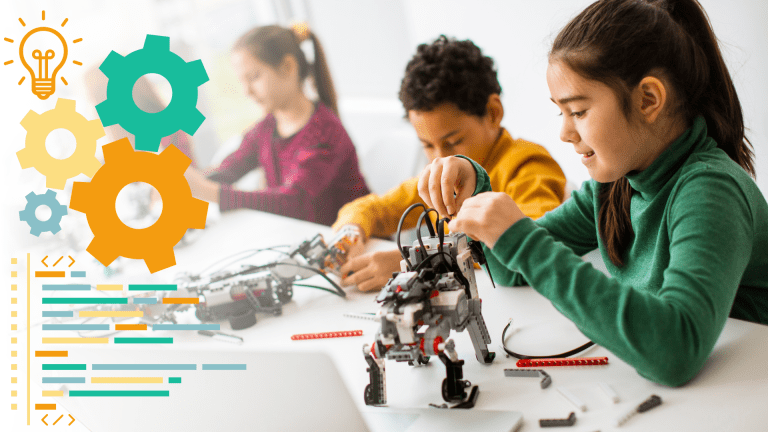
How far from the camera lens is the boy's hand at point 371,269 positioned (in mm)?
1053

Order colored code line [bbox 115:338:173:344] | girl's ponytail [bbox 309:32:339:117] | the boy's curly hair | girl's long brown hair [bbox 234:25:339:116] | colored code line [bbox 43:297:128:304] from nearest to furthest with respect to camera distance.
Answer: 1. colored code line [bbox 115:338:173:344]
2. colored code line [bbox 43:297:128:304]
3. the boy's curly hair
4. girl's long brown hair [bbox 234:25:339:116]
5. girl's ponytail [bbox 309:32:339:117]

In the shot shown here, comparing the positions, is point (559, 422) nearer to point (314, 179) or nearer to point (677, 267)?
point (677, 267)

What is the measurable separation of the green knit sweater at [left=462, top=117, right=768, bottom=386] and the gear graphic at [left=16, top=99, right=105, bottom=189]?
1.25m

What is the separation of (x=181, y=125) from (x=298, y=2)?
198 cm

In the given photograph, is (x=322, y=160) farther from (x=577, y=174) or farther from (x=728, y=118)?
(x=728, y=118)

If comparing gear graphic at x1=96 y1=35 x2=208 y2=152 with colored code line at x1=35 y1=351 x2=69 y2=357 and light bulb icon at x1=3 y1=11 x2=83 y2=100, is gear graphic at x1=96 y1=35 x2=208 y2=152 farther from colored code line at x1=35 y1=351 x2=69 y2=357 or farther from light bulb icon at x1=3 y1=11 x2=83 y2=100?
colored code line at x1=35 y1=351 x2=69 y2=357

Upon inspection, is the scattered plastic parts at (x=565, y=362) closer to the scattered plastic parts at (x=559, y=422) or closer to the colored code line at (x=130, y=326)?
the scattered plastic parts at (x=559, y=422)

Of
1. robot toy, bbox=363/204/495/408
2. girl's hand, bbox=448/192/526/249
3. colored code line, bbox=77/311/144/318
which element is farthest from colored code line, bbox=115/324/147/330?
girl's hand, bbox=448/192/526/249

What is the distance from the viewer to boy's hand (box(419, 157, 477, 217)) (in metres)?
0.79

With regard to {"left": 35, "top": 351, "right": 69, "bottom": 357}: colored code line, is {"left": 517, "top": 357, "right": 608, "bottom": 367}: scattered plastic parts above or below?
above

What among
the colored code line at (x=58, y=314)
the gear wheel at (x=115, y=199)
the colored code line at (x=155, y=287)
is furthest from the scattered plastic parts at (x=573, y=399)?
the gear wheel at (x=115, y=199)

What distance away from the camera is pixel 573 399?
1.91ft

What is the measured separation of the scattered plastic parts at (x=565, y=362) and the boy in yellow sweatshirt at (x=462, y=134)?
0.43 metres

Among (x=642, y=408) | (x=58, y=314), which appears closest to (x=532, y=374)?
(x=642, y=408)
